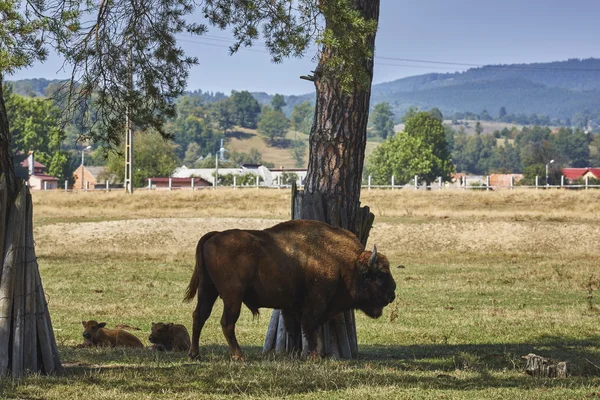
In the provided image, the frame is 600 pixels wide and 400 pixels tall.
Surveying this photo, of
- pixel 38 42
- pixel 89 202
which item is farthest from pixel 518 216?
pixel 38 42

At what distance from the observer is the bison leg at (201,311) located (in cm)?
1273

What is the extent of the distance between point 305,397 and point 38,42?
6511mm

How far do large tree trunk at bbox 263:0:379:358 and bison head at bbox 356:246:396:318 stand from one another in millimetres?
1378

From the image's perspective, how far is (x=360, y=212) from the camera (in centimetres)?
1532

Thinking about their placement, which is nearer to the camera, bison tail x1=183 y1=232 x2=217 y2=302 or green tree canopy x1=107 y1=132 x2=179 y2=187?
bison tail x1=183 y1=232 x2=217 y2=302

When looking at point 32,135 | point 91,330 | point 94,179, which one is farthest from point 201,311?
point 94,179

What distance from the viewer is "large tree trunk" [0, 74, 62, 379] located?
10898 millimetres

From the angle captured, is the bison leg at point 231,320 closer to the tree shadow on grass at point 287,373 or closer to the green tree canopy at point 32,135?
the tree shadow on grass at point 287,373

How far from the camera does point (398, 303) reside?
919 inches

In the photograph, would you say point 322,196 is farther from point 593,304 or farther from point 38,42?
point 593,304

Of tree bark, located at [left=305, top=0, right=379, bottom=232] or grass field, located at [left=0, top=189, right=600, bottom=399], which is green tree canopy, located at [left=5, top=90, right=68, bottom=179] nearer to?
grass field, located at [left=0, top=189, right=600, bottom=399]

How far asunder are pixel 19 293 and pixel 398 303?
13.6m

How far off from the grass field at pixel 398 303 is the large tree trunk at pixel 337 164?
71.9 inches

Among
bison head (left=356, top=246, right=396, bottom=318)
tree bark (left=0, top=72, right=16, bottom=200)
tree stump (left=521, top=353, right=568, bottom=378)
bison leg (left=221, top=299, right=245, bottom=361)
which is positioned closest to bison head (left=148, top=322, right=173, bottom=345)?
bison leg (left=221, top=299, right=245, bottom=361)
